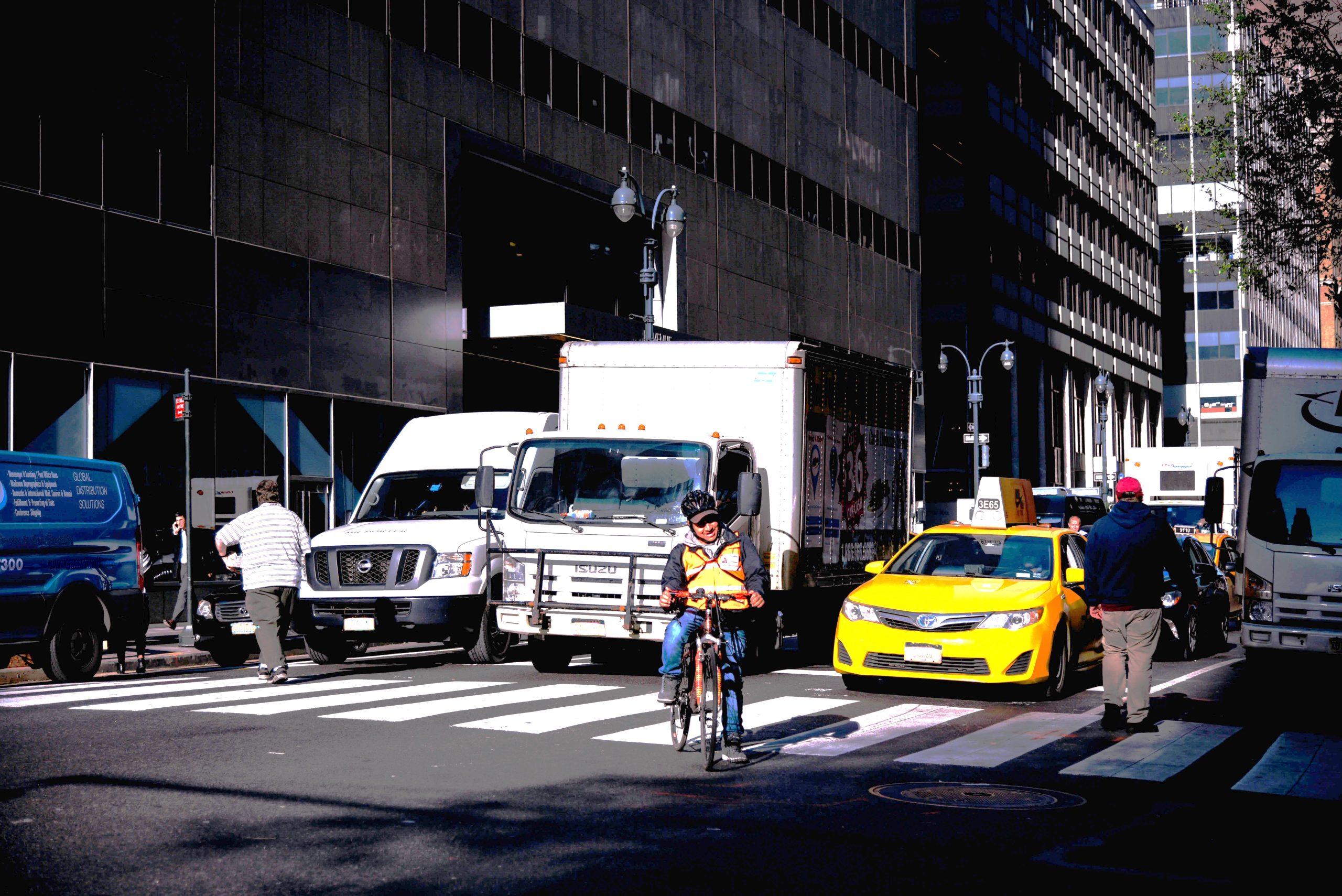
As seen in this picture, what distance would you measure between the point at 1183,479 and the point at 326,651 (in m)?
26.9

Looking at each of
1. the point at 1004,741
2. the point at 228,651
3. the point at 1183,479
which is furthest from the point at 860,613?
the point at 1183,479

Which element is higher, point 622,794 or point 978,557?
point 978,557

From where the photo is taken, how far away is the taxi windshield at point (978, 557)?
47.5 feet

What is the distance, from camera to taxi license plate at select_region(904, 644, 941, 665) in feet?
43.1

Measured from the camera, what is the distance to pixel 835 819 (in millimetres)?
7664

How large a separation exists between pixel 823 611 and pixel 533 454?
4.39 m

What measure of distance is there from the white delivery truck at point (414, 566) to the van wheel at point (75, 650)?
220 centimetres

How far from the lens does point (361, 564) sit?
645 inches

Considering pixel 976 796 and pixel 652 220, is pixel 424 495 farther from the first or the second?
pixel 976 796

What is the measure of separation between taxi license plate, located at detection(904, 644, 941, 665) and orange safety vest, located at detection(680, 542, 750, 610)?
3990 mm

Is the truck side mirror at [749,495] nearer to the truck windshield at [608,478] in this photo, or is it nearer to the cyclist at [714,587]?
the truck windshield at [608,478]

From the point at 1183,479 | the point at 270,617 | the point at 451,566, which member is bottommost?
the point at 270,617

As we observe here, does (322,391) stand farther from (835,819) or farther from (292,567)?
(835,819)

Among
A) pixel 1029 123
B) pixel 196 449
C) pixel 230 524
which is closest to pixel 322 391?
pixel 196 449
